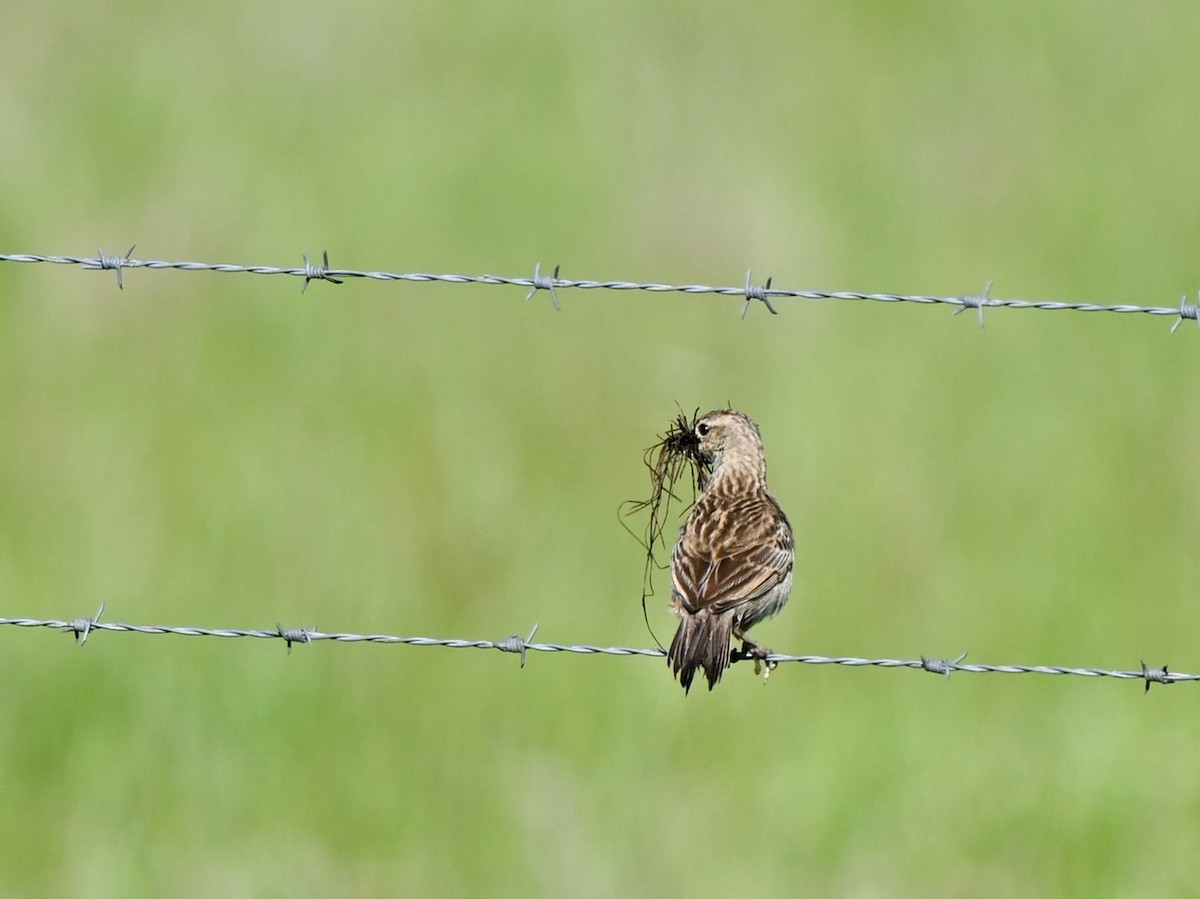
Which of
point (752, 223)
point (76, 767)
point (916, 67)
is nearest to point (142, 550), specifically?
point (76, 767)

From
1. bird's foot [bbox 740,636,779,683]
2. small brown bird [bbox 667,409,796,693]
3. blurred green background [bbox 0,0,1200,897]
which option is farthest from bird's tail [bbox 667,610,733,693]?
blurred green background [bbox 0,0,1200,897]

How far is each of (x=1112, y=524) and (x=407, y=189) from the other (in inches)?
230

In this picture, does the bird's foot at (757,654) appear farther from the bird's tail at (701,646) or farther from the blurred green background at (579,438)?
the blurred green background at (579,438)

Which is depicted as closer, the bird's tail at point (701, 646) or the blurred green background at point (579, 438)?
the bird's tail at point (701, 646)

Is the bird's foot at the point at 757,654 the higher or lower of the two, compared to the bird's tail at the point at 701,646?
higher

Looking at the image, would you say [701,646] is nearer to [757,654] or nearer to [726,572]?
[726,572]

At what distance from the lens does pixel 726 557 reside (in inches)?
314

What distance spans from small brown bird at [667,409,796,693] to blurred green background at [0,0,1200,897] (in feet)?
5.86

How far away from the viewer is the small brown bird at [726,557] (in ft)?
25.0

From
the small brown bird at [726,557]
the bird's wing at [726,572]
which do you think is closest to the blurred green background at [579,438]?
the small brown bird at [726,557]

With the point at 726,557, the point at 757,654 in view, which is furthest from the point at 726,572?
the point at 757,654

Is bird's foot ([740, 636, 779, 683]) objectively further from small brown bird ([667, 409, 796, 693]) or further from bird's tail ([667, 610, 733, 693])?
bird's tail ([667, 610, 733, 693])

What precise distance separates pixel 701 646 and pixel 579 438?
15.2 feet

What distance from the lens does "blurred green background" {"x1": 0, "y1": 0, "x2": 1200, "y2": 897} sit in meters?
9.55
